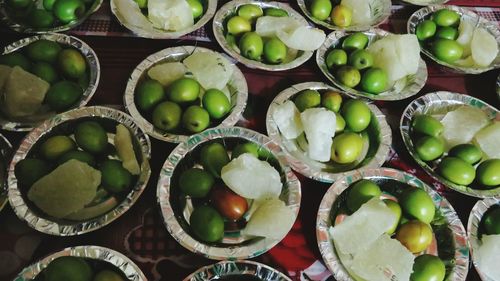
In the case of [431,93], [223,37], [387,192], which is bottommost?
[387,192]

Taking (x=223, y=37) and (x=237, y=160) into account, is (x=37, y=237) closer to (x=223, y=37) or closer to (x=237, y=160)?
(x=237, y=160)

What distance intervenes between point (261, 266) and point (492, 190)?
0.67 m

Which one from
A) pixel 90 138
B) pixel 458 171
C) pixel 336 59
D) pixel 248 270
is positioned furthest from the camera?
pixel 336 59

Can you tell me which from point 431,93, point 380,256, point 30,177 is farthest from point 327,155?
point 30,177

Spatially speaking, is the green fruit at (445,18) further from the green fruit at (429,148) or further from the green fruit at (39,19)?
the green fruit at (39,19)

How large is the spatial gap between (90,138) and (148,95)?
0.20 meters

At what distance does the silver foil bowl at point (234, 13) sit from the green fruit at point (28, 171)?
629mm

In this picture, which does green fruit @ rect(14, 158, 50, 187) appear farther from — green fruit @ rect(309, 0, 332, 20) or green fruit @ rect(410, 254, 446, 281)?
green fruit @ rect(309, 0, 332, 20)

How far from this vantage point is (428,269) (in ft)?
3.26

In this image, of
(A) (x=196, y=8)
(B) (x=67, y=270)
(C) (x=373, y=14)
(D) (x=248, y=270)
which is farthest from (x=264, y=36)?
(B) (x=67, y=270)

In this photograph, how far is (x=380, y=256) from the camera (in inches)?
38.5

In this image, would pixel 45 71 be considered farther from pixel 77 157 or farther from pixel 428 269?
pixel 428 269

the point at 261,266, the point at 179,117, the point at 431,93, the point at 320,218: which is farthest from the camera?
the point at 431,93

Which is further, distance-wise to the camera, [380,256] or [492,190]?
[492,190]
